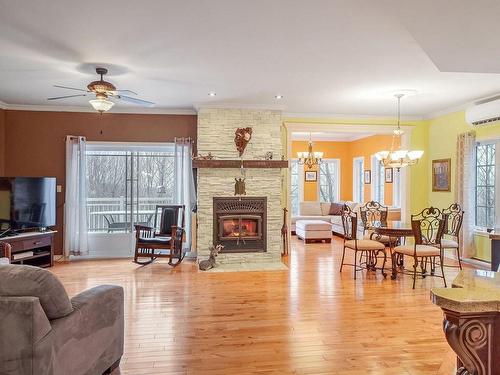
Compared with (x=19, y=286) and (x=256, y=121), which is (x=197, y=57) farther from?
(x=19, y=286)

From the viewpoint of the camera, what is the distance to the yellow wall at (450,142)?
5.62 m

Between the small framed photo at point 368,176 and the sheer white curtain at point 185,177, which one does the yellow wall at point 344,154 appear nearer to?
the small framed photo at point 368,176

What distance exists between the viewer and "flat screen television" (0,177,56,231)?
520 centimetres

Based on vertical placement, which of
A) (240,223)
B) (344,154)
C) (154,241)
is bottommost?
(154,241)

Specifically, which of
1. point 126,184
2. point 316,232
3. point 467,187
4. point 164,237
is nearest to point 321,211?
point 316,232

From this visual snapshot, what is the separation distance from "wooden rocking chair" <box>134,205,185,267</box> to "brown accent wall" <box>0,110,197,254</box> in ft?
Result: 4.48

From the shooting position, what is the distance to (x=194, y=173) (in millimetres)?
6301

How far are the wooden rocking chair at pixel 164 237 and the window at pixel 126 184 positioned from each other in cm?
46

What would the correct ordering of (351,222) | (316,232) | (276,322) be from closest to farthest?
(276,322)
(351,222)
(316,232)

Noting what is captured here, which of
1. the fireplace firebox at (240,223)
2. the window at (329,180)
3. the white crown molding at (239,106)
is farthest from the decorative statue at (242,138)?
the window at (329,180)

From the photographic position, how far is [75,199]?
607 cm

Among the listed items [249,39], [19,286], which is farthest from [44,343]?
[249,39]

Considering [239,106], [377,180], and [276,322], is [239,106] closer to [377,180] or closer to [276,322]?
[276,322]

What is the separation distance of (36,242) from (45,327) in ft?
13.7
